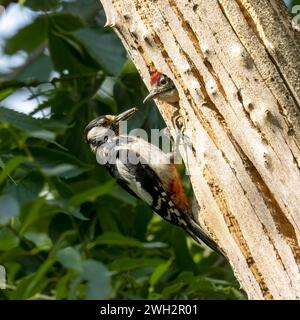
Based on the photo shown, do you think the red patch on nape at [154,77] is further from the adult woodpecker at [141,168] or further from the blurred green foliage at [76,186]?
the adult woodpecker at [141,168]

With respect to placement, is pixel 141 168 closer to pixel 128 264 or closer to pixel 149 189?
pixel 149 189

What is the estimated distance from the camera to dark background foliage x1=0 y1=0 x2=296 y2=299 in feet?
15.9

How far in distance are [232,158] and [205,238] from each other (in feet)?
3.46

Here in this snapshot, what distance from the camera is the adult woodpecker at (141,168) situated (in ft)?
17.8

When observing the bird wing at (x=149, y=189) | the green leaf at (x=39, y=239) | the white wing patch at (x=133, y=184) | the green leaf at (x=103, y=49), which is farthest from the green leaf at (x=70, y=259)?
the green leaf at (x=103, y=49)

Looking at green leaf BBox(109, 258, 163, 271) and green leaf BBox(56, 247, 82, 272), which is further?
green leaf BBox(109, 258, 163, 271)

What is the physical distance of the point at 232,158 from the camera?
4148 mm

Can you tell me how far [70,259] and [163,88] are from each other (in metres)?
0.87

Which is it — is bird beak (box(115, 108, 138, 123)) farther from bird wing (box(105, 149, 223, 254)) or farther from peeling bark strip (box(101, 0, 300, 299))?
peeling bark strip (box(101, 0, 300, 299))

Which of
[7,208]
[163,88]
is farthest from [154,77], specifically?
[7,208]

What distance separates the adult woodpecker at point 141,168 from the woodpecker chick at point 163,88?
2.50ft

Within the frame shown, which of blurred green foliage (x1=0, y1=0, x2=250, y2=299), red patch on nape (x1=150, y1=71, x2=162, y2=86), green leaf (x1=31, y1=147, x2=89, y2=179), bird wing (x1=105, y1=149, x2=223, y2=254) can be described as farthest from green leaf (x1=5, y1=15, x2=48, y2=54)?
red patch on nape (x1=150, y1=71, x2=162, y2=86)

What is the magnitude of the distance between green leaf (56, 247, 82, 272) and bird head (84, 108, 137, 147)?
4.35ft
